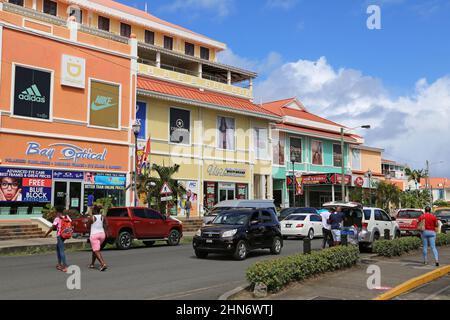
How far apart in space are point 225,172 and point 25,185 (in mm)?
16659

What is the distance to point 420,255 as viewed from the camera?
17.4 metres

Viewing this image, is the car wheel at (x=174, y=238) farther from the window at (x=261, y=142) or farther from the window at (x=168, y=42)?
the window at (x=168, y=42)

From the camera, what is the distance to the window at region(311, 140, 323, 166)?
4947cm

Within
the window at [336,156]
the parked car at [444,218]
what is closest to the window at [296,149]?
the window at [336,156]

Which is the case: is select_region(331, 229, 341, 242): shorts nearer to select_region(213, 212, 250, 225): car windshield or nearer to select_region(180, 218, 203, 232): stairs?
select_region(213, 212, 250, 225): car windshield

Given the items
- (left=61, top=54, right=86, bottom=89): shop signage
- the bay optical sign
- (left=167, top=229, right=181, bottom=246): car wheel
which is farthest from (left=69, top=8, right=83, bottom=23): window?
(left=167, top=229, right=181, bottom=246): car wheel

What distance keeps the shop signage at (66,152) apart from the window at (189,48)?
21.3 metres

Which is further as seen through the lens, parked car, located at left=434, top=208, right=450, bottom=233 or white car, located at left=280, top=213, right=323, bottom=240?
parked car, located at left=434, top=208, right=450, bottom=233

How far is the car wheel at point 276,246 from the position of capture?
18.1 meters

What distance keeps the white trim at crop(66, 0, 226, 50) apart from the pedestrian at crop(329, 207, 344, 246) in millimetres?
31780

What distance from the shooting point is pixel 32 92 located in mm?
27078

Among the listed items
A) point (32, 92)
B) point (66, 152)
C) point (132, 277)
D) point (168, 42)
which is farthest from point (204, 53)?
point (132, 277)
